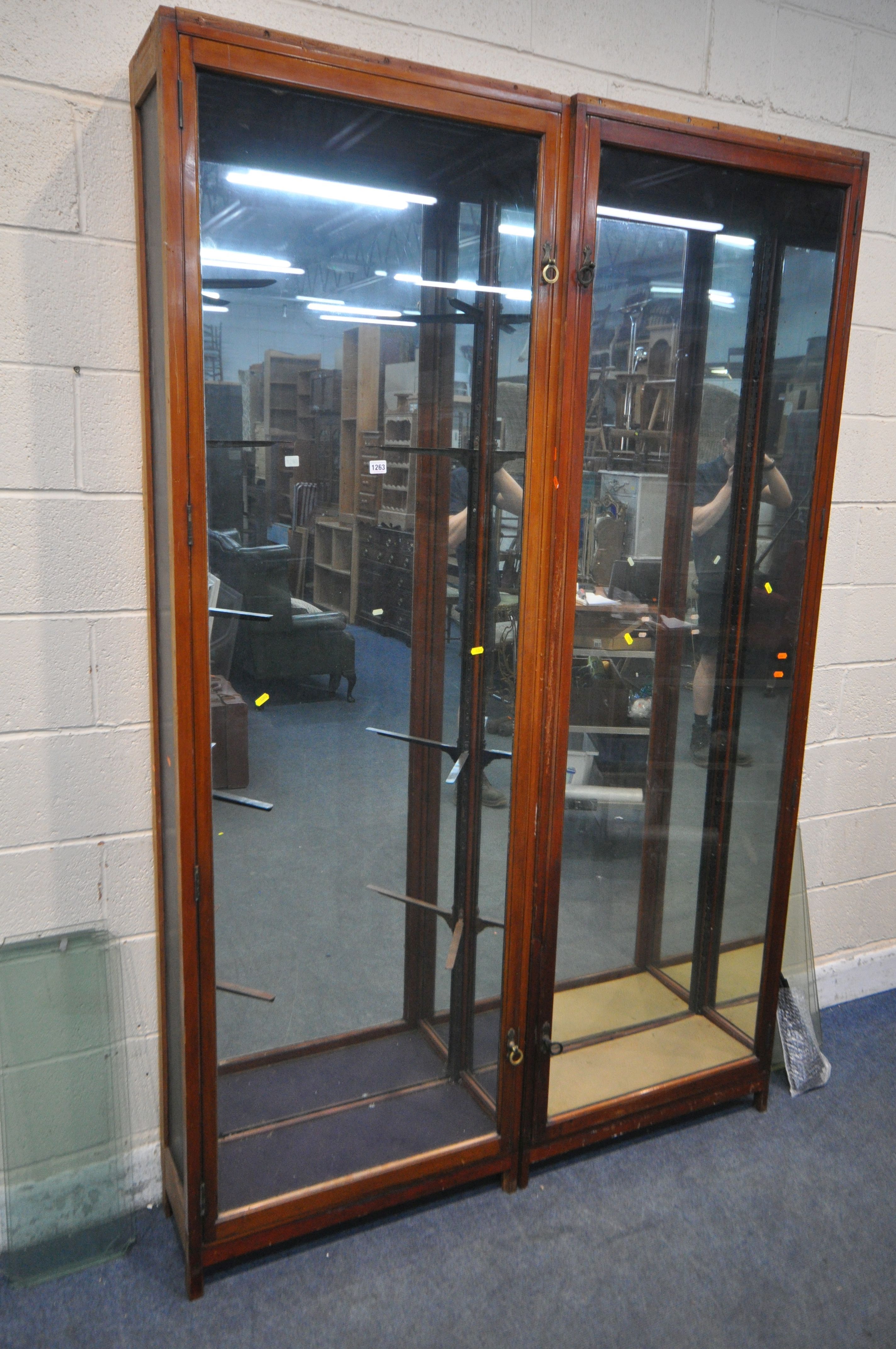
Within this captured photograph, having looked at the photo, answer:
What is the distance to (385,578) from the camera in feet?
5.94

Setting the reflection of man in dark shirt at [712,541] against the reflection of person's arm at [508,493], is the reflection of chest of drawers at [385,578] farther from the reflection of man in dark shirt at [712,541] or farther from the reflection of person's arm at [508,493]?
the reflection of man in dark shirt at [712,541]

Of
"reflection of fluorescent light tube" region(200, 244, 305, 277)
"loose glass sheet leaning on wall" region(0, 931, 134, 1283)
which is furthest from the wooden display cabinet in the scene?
"loose glass sheet leaning on wall" region(0, 931, 134, 1283)

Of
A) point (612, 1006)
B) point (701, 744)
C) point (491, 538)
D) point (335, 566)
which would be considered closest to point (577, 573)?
point (491, 538)

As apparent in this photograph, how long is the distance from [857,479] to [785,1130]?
5.12ft

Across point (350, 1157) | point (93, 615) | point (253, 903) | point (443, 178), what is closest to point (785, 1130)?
point (350, 1157)

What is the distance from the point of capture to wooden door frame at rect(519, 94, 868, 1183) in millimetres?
1644

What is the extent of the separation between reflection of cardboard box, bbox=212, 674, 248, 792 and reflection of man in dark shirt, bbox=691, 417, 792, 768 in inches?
41.6

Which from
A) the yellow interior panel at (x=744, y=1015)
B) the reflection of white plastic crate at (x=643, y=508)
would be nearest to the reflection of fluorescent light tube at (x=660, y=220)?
the reflection of white plastic crate at (x=643, y=508)

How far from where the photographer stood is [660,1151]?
2.13 metres

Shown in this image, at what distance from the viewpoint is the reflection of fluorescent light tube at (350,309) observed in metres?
1.60

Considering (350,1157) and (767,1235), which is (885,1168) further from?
(350,1157)

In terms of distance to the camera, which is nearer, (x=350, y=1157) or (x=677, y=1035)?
(x=350, y=1157)

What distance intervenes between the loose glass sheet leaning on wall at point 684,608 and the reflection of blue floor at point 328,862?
32 cm

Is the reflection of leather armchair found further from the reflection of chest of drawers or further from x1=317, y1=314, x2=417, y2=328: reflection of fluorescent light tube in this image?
x1=317, y1=314, x2=417, y2=328: reflection of fluorescent light tube
